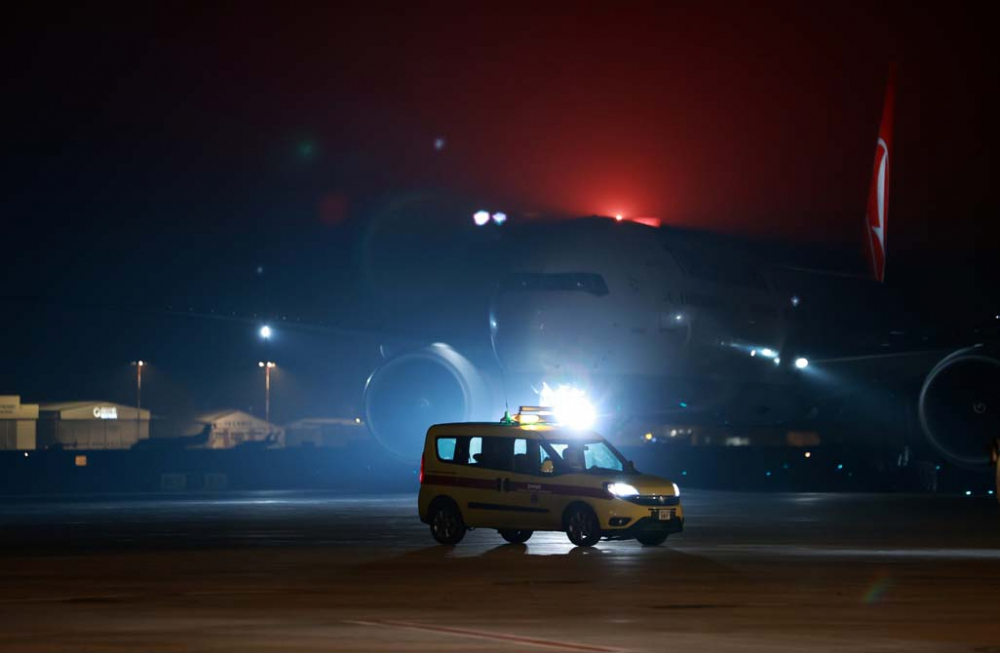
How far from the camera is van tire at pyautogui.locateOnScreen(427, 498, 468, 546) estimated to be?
23719 mm

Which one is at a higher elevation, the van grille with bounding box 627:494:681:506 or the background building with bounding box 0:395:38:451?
the background building with bounding box 0:395:38:451

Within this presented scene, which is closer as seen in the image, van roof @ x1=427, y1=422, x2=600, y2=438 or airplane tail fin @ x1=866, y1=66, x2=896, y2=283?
van roof @ x1=427, y1=422, x2=600, y2=438

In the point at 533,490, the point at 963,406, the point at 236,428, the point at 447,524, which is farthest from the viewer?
the point at 236,428

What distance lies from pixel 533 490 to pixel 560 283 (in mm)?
15362

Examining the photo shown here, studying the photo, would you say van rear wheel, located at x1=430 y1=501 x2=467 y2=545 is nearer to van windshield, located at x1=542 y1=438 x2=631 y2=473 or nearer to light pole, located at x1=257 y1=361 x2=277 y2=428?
van windshield, located at x1=542 y1=438 x2=631 y2=473

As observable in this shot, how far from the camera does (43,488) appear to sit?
157ft

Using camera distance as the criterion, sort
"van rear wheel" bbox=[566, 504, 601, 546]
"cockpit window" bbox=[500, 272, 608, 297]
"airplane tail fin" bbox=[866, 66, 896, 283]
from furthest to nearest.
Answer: "airplane tail fin" bbox=[866, 66, 896, 283] → "cockpit window" bbox=[500, 272, 608, 297] → "van rear wheel" bbox=[566, 504, 601, 546]

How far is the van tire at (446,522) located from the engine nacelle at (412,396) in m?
19.1

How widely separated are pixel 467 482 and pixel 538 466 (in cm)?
107

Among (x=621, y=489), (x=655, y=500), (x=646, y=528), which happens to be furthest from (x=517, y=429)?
(x=646, y=528)

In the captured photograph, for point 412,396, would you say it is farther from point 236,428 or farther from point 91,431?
point 236,428

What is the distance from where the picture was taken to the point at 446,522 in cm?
2389

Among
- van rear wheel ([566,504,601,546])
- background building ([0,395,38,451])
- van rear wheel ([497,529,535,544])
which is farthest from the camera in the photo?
background building ([0,395,38,451])

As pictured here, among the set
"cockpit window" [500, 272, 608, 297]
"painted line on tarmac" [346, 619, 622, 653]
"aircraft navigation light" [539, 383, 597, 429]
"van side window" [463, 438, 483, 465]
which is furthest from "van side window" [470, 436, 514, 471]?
"cockpit window" [500, 272, 608, 297]
